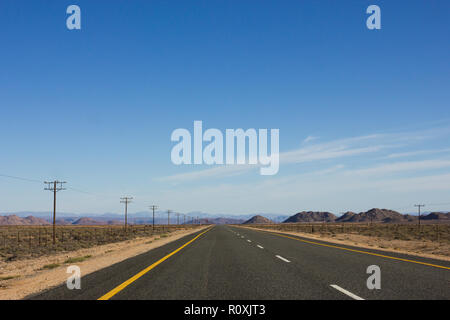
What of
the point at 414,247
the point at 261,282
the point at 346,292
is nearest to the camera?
the point at 346,292

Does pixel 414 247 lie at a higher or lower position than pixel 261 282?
lower

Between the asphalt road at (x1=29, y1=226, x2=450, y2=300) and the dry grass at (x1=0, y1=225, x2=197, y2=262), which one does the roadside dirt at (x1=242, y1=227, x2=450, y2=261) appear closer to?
the asphalt road at (x1=29, y1=226, x2=450, y2=300)

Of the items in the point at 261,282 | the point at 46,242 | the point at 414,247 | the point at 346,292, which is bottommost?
the point at 46,242

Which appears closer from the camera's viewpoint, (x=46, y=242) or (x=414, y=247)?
(x=414, y=247)

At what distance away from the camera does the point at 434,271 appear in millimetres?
9891

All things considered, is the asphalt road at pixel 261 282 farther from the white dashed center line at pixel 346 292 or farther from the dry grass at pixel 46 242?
the dry grass at pixel 46 242

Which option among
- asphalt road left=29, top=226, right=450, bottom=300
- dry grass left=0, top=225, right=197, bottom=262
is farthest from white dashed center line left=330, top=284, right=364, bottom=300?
dry grass left=0, top=225, right=197, bottom=262

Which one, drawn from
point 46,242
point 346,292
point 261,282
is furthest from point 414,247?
point 46,242

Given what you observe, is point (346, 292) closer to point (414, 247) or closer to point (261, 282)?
point (261, 282)

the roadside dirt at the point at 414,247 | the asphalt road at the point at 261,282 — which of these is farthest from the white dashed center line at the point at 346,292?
the roadside dirt at the point at 414,247
